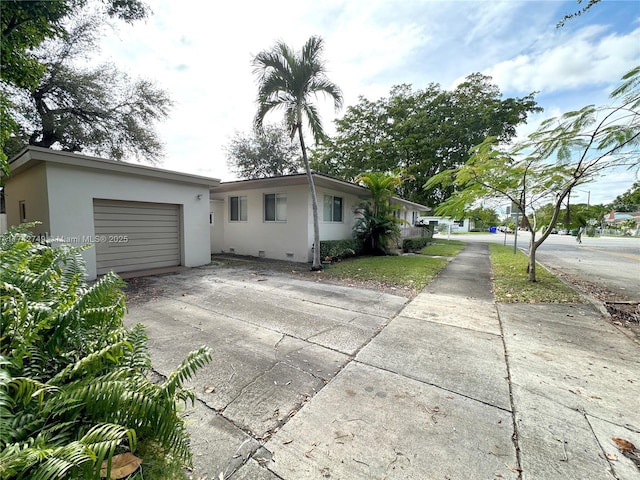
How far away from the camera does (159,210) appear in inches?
317

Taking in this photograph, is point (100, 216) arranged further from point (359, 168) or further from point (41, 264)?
point (359, 168)

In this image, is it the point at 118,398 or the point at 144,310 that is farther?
the point at 144,310

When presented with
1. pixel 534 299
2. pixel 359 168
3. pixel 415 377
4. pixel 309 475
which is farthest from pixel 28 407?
pixel 359 168

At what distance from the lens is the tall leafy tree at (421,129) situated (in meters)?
A: 16.1

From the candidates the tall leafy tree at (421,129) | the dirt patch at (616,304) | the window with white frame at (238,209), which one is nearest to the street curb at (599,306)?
the dirt patch at (616,304)

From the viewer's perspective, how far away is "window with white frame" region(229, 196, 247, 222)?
11305 mm

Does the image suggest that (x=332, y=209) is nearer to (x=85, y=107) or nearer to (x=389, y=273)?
(x=389, y=273)

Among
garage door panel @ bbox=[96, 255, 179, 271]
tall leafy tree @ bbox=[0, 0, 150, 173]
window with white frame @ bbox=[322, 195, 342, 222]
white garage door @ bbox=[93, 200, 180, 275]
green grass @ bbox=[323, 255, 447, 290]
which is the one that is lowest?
green grass @ bbox=[323, 255, 447, 290]

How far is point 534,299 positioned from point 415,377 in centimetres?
432

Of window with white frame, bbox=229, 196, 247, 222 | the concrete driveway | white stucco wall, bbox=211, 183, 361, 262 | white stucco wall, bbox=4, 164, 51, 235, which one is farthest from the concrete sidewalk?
window with white frame, bbox=229, 196, 247, 222

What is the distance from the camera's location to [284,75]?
23.0ft

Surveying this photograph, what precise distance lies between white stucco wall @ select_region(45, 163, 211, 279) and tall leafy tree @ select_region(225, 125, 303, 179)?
11.9 metres

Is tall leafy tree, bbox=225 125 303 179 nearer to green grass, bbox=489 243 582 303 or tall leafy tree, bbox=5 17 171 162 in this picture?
tall leafy tree, bbox=5 17 171 162

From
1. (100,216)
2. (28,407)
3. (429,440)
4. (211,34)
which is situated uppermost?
(211,34)
